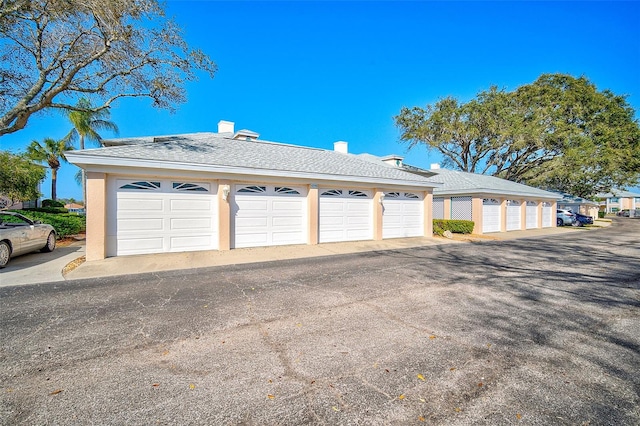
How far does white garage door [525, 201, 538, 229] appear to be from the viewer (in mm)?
22125

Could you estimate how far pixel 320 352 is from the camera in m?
3.33

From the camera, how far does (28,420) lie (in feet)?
7.39

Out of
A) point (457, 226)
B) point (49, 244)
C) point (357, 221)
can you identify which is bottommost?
point (49, 244)

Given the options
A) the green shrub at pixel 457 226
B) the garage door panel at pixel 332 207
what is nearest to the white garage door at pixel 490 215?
the green shrub at pixel 457 226

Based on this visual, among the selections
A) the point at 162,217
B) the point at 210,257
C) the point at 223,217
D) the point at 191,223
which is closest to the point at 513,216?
the point at 223,217

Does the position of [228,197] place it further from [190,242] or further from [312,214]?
[312,214]

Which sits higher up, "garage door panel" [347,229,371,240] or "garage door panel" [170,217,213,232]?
"garage door panel" [170,217,213,232]

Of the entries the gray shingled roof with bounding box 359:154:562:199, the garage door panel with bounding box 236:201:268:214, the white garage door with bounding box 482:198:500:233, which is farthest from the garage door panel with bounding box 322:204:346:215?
the white garage door with bounding box 482:198:500:233

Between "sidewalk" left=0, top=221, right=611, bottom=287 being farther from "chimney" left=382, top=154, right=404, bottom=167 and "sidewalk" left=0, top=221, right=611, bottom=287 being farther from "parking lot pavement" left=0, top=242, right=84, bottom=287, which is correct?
"chimney" left=382, top=154, right=404, bottom=167

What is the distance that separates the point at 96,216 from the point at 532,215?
2677 centimetres

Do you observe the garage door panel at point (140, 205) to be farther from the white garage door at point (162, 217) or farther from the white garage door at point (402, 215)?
the white garage door at point (402, 215)

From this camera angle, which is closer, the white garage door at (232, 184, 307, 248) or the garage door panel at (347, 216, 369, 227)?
the white garage door at (232, 184, 307, 248)

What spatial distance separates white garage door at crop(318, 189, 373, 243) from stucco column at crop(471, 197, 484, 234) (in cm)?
818

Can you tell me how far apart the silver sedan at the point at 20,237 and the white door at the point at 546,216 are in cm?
3046
